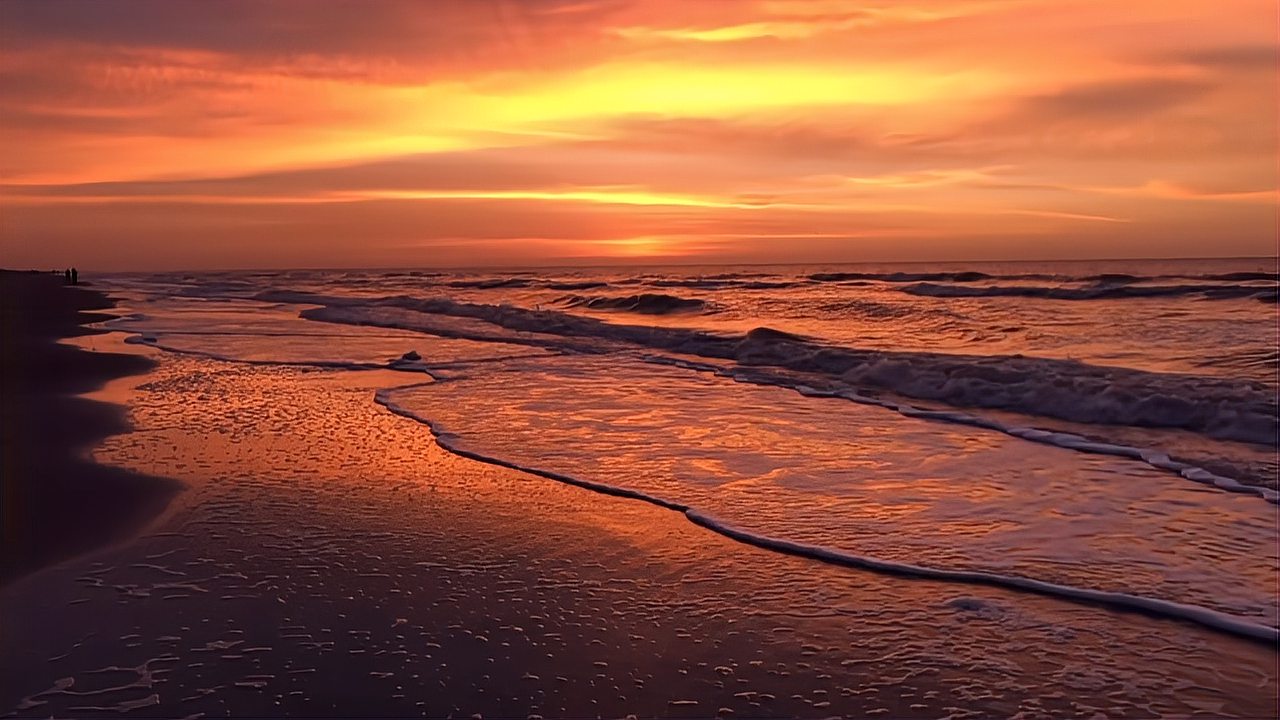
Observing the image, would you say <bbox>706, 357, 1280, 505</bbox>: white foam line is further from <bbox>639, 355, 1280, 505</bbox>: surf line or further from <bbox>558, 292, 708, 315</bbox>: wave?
<bbox>558, 292, 708, 315</bbox>: wave

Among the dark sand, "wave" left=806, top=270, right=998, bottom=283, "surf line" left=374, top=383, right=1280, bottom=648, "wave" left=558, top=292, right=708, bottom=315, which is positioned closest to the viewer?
"surf line" left=374, top=383, right=1280, bottom=648

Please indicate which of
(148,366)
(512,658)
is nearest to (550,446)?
(512,658)

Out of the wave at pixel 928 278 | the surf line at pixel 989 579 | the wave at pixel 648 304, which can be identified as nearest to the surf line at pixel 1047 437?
the surf line at pixel 989 579

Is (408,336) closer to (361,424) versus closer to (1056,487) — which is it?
(361,424)

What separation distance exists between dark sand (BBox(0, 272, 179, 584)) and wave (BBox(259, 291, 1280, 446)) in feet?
30.9

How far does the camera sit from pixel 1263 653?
4.30 metres

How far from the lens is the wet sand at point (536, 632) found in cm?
378

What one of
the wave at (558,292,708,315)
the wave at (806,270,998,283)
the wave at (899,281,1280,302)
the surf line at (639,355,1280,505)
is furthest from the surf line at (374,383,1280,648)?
the wave at (806,270,998,283)

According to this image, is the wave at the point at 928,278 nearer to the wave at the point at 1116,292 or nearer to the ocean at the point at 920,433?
the wave at the point at 1116,292

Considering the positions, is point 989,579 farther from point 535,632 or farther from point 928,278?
point 928,278

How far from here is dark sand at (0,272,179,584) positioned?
5863mm

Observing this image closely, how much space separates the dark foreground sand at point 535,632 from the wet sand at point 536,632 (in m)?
0.01

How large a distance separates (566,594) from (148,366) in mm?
13240

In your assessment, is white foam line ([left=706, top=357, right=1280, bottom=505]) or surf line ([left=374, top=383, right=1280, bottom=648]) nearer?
surf line ([left=374, top=383, right=1280, bottom=648])
